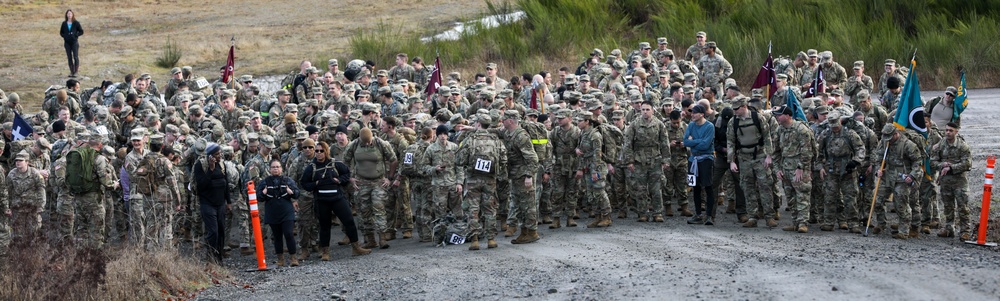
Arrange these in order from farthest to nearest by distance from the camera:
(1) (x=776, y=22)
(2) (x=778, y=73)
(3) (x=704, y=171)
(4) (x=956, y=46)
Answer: (1) (x=776, y=22) < (4) (x=956, y=46) < (2) (x=778, y=73) < (3) (x=704, y=171)

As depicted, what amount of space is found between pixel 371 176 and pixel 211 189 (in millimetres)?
2189

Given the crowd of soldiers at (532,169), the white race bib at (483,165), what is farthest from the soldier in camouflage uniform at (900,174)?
the white race bib at (483,165)

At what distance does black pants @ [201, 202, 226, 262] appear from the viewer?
16.8 m

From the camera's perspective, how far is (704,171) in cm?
1795

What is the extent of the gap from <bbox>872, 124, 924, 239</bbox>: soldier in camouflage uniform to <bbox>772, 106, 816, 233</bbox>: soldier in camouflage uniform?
0.94 metres

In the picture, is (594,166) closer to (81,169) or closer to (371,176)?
(371,176)

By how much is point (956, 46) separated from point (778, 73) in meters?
8.91

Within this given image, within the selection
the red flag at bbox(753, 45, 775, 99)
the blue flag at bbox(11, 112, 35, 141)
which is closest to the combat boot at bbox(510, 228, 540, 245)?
the red flag at bbox(753, 45, 775, 99)

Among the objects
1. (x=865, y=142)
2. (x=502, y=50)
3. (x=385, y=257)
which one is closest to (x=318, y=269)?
(x=385, y=257)

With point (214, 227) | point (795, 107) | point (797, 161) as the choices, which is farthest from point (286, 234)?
point (795, 107)

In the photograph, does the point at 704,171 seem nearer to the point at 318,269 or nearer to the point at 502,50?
the point at 318,269

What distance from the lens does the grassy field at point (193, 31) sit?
36875mm

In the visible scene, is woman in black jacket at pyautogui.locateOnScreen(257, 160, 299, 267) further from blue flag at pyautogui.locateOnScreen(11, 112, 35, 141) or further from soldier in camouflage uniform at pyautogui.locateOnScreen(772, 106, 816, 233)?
soldier in camouflage uniform at pyautogui.locateOnScreen(772, 106, 816, 233)

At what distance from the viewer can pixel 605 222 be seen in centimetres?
1791
